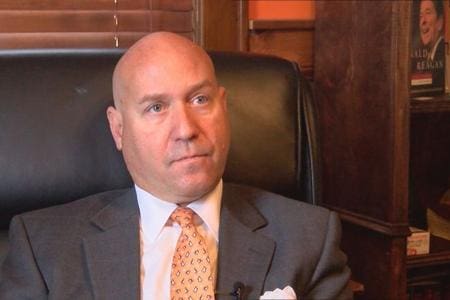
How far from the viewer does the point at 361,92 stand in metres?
1.84

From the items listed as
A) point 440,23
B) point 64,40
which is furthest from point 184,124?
point 440,23

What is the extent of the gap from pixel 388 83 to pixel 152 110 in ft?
2.41

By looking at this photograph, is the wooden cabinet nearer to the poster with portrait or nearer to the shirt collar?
the poster with portrait

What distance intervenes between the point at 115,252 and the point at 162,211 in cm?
12

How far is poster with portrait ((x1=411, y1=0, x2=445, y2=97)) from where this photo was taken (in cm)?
178

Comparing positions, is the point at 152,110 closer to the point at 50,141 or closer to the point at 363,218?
the point at 50,141

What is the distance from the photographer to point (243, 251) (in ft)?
4.15

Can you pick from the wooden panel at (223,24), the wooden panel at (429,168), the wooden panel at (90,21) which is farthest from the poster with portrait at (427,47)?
the wooden panel at (90,21)

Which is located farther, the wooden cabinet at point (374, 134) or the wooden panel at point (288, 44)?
the wooden panel at point (288, 44)

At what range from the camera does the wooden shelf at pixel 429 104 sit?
179 cm

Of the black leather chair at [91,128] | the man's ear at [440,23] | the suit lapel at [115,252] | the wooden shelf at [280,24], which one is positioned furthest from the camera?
the wooden shelf at [280,24]

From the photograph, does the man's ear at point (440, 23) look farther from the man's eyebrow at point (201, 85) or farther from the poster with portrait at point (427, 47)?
the man's eyebrow at point (201, 85)

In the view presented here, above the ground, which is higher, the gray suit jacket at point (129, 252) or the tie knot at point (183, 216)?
the tie knot at point (183, 216)

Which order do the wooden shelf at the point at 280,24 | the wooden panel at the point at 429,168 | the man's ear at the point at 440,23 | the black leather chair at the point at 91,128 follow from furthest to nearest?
1. the wooden panel at the point at 429,168
2. the wooden shelf at the point at 280,24
3. the man's ear at the point at 440,23
4. the black leather chair at the point at 91,128
